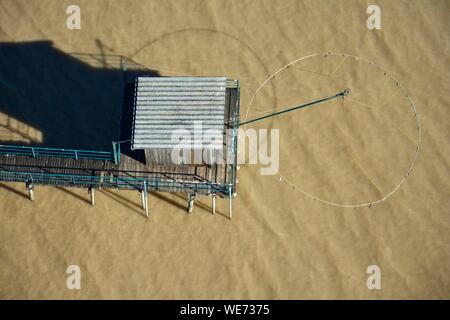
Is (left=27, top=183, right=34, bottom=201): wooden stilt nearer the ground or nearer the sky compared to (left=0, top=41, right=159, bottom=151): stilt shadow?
nearer the ground

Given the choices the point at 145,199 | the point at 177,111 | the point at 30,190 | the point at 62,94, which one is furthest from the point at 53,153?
the point at 177,111

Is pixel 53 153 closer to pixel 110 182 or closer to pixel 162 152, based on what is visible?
pixel 110 182

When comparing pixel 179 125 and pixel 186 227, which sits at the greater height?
pixel 179 125

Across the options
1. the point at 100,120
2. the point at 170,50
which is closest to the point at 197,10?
the point at 170,50

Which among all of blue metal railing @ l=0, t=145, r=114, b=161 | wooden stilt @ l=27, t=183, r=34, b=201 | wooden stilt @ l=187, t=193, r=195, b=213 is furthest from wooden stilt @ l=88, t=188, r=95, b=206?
wooden stilt @ l=187, t=193, r=195, b=213

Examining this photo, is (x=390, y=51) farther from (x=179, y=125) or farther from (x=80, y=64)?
(x=80, y=64)

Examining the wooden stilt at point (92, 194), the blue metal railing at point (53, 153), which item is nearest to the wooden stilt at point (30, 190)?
the blue metal railing at point (53, 153)

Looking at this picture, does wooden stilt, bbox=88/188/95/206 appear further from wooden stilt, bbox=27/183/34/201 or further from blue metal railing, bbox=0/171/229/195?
wooden stilt, bbox=27/183/34/201
